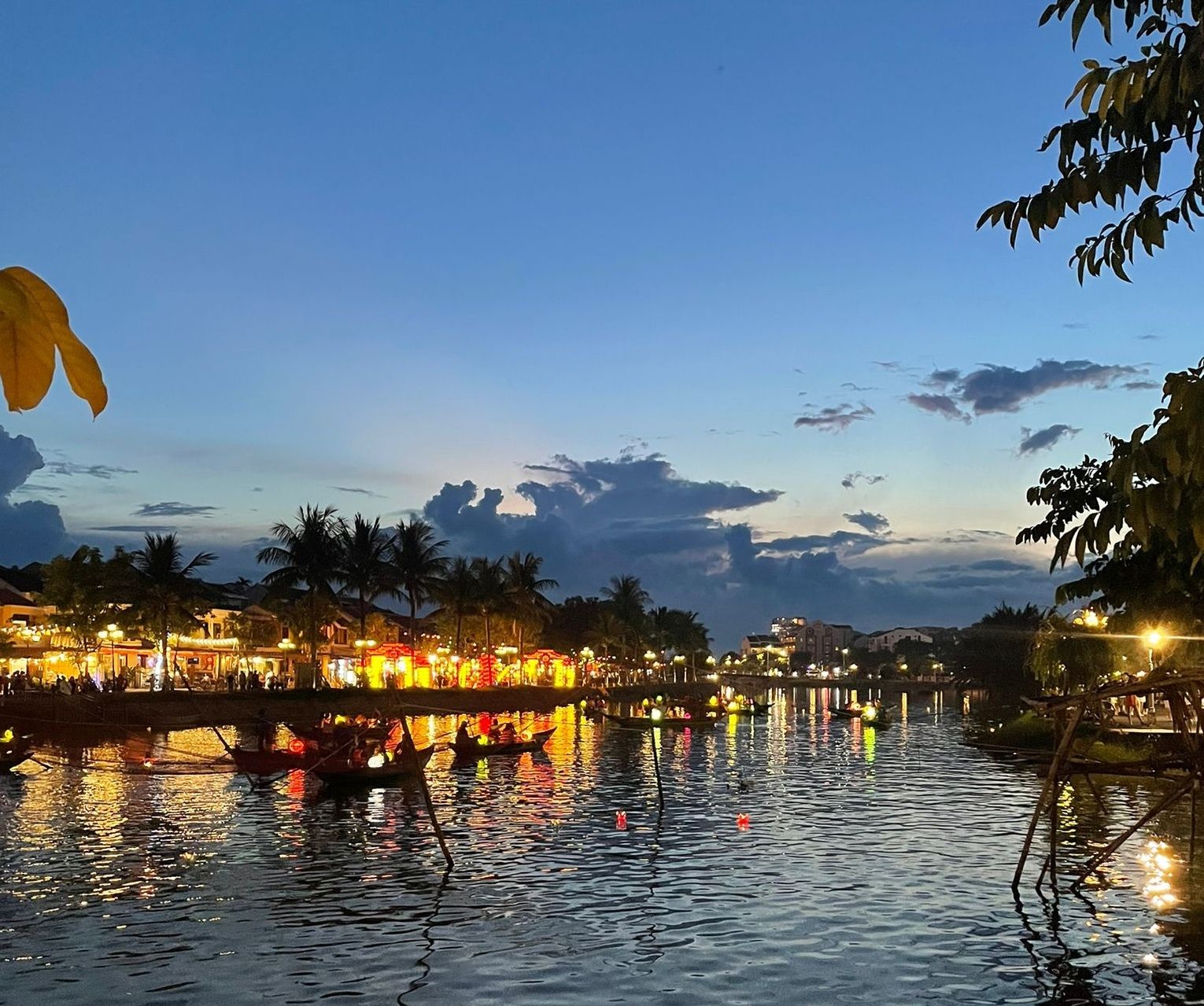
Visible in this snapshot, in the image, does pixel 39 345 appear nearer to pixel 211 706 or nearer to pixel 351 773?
pixel 351 773

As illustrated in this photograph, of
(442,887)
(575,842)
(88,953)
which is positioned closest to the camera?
(88,953)

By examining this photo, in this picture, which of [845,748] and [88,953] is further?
[845,748]

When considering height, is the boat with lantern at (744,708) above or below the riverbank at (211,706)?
below

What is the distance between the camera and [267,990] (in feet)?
63.4

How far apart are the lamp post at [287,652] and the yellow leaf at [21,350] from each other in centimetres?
10388

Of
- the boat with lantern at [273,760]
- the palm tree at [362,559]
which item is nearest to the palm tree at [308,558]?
the palm tree at [362,559]

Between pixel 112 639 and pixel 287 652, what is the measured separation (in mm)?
21390

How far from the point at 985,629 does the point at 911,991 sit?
110 meters

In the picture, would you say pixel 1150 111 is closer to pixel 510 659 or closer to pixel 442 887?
pixel 442 887

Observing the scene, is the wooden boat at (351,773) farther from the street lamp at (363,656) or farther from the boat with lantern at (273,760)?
the street lamp at (363,656)

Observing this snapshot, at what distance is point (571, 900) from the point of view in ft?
85.8

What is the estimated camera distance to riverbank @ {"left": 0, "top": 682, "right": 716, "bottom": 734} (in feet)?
222

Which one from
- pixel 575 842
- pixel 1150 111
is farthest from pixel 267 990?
pixel 1150 111

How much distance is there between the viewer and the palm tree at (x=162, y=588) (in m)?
87.2
